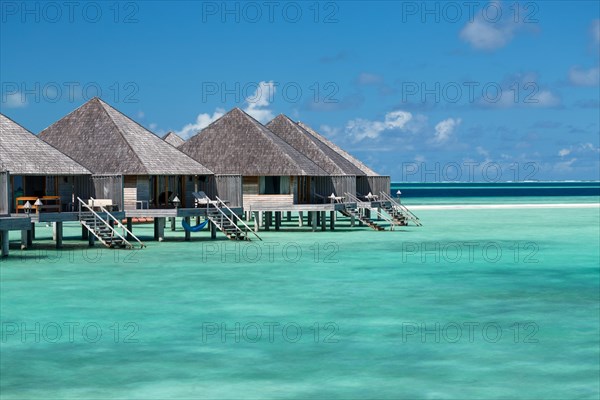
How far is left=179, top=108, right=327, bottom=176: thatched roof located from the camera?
4675 centimetres

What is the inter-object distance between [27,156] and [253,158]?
13738mm

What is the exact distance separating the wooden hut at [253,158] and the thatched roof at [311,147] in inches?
71.2

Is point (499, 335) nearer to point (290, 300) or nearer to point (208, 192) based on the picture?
point (290, 300)

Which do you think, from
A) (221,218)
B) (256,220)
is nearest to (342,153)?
(256,220)

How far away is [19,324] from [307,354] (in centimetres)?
642

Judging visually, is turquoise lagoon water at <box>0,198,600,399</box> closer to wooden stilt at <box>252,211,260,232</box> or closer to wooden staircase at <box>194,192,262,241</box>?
wooden staircase at <box>194,192,262,241</box>

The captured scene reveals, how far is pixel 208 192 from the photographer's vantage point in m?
43.8

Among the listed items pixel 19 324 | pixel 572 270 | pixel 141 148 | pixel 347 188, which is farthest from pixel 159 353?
pixel 347 188

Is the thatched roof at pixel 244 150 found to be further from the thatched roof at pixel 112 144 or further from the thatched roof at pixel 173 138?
the thatched roof at pixel 173 138

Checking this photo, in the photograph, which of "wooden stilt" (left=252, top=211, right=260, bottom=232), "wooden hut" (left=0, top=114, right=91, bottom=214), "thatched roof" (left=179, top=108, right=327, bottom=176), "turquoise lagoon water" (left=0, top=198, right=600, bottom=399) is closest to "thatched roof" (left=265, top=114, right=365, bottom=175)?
"thatched roof" (left=179, top=108, right=327, bottom=176)

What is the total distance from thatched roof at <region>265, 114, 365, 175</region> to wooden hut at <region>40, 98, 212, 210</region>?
365 inches

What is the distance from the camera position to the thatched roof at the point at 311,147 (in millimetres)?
51531

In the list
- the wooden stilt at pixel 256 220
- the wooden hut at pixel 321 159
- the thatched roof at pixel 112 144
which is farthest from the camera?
the wooden hut at pixel 321 159

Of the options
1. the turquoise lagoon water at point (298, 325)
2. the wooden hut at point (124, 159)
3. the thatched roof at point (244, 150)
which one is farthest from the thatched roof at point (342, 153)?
the turquoise lagoon water at point (298, 325)
